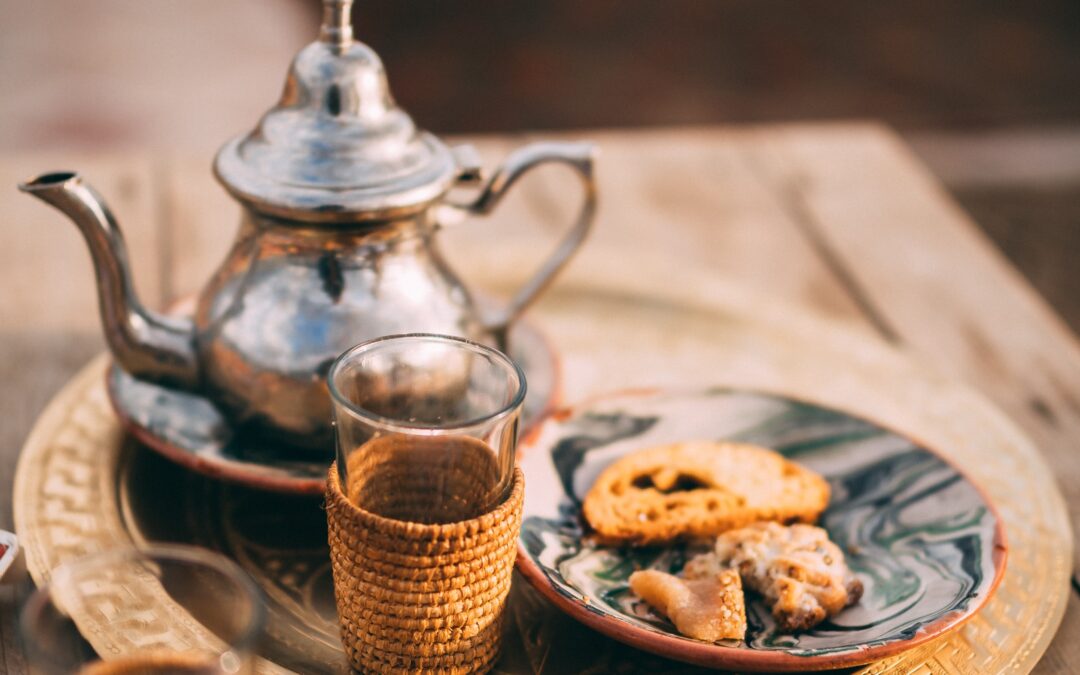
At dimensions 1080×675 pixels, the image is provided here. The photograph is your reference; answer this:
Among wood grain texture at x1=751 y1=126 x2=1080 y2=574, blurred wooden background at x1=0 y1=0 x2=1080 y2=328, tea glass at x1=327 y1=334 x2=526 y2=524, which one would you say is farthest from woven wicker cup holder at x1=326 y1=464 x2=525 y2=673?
blurred wooden background at x1=0 y1=0 x2=1080 y2=328

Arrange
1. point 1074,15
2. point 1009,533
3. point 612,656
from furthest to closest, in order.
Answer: point 1074,15 < point 1009,533 < point 612,656

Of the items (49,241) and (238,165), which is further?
(49,241)

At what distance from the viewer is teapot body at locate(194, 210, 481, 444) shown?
0.63m

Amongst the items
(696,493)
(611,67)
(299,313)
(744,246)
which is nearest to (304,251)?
(299,313)

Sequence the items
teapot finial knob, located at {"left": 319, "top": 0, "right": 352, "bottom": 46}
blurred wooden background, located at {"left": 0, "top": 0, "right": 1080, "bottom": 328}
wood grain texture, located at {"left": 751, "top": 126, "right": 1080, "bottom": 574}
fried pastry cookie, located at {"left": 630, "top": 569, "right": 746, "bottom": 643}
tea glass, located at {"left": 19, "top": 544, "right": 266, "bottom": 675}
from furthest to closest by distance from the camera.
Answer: blurred wooden background, located at {"left": 0, "top": 0, "right": 1080, "bottom": 328} < wood grain texture, located at {"left": 751, "top": 126, "right": 1080, "bottom": 574} < teapot finial knob, located at {"left": 319, "top": 0, "right": 352, "bottom": 46} < fried pastry cookie, located at {"left": 630, "top": 569, "right": 746, "bottom": 643} < tea glass, located at {"left": 19, "top": 544, "right": 266, "bottom": 675}

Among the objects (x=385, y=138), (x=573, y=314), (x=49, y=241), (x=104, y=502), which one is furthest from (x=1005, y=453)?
(x=49, y=241)

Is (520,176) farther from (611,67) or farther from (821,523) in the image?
(611,67)

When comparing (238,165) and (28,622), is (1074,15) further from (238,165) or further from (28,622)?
(28,622)

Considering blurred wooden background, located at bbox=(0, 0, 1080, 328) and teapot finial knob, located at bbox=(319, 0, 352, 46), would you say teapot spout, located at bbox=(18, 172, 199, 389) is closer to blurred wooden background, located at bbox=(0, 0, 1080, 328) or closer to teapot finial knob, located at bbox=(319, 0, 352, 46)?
teapot finial knob, located at bbox=(319, 0, 352, 46)

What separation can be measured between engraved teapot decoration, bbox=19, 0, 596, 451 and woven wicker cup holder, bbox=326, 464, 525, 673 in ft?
0.44

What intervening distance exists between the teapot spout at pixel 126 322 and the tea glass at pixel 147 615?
0.20m

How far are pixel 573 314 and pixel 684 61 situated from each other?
2.40 meters

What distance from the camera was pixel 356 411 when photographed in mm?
492

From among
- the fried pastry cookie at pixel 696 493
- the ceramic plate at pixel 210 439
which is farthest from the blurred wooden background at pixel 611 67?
the fried pastry cookie at pixel 696 493
